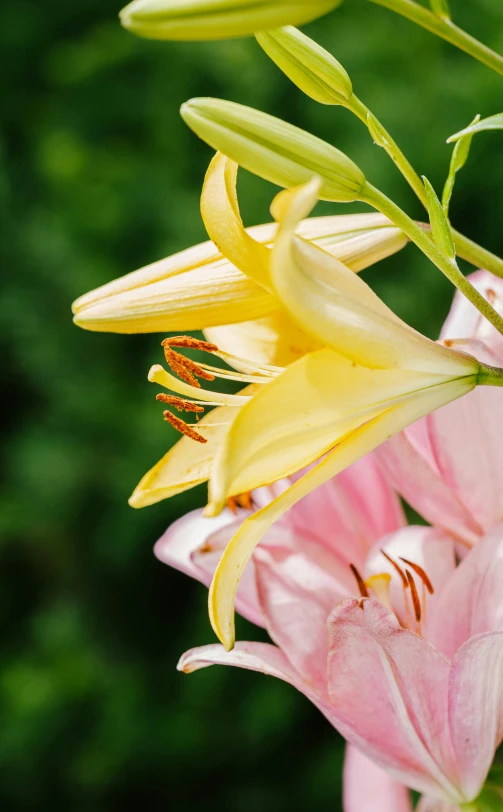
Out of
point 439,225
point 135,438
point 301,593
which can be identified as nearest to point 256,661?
point 301,593

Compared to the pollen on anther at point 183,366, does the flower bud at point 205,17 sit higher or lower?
higher

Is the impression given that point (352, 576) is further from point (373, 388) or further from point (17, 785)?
point (17, 785)

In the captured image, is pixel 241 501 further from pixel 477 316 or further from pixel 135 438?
pixel 135 438

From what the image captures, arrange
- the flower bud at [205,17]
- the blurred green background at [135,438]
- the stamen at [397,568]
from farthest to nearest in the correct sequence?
1. the blurred green background at [135,438]
2. the stamen at [397,568]
3. the flower bud at [205,17]

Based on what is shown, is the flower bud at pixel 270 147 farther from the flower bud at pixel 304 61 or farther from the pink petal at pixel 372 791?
the pink petal at pixel 372 791

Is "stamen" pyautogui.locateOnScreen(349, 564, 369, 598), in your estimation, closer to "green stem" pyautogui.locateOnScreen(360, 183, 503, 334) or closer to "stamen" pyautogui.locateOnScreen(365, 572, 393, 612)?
"stamen" pyautogui.locateOnScreen(365, 572, 393, 612)

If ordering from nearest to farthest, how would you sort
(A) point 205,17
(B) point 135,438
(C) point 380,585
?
(A) point 205,17 → (C) point 380,585 → (B) point 135,438

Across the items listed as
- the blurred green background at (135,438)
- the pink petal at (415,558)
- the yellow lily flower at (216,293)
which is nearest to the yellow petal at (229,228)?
the yellow lily flower at (216,293)
